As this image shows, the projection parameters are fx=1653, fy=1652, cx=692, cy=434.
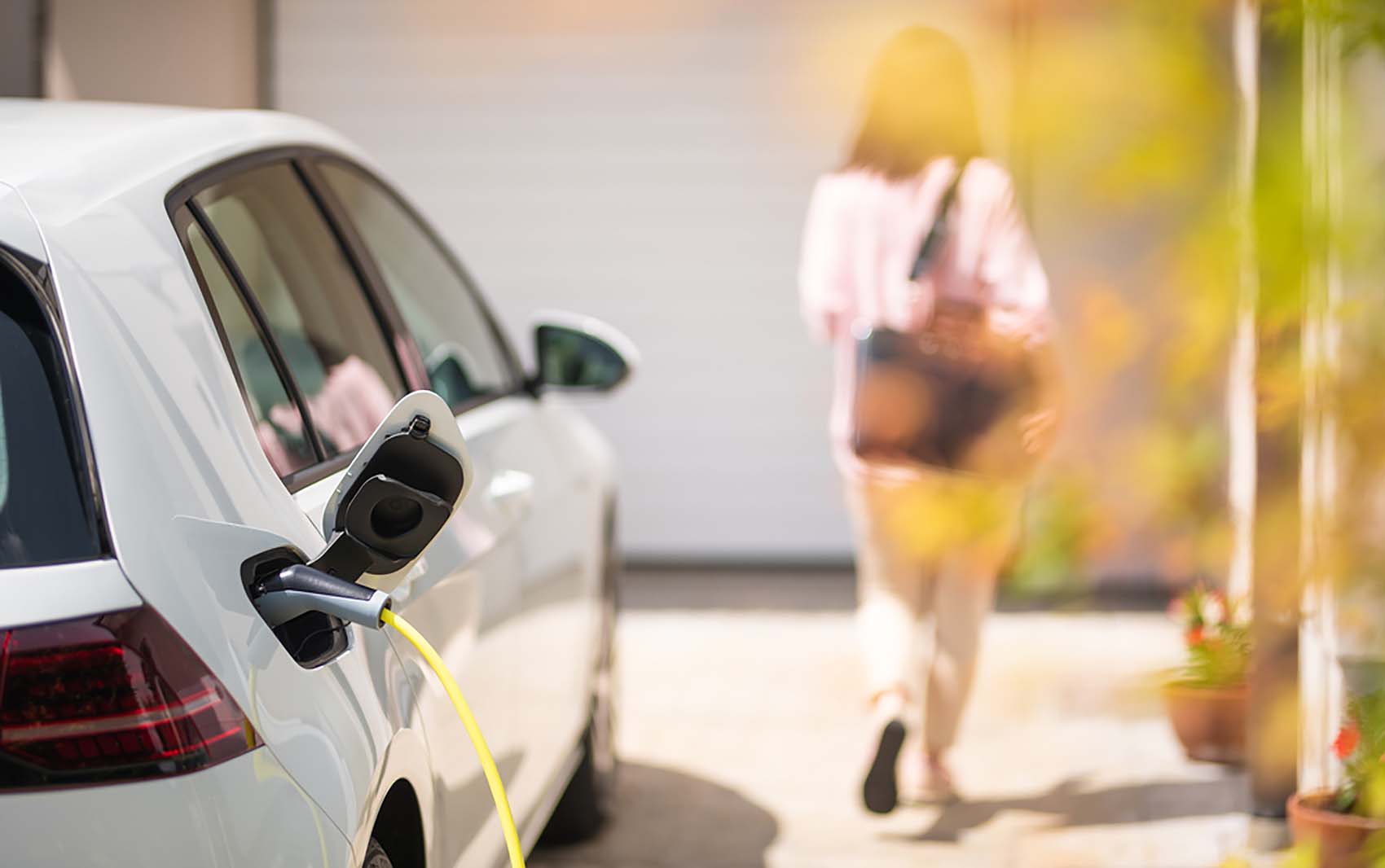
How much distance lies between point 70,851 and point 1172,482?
1.06 m

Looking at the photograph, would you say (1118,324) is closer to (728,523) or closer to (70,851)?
(70,851)

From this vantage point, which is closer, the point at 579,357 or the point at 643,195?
the point at 579,357

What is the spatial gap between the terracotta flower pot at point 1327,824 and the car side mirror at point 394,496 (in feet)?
6.26

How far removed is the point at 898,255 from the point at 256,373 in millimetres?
2412

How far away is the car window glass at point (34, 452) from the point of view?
1.56 meters

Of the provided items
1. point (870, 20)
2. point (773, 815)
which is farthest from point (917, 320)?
point (870, 20)

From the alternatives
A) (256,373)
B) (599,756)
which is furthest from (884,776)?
(256,373)

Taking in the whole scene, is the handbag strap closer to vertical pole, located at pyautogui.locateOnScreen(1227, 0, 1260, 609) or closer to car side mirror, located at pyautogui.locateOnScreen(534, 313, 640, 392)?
car side mirror, located at pyautogui.locateOnScreen(534, 313, 640, 392)

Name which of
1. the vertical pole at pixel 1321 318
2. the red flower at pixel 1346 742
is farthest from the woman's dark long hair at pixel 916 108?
the red flower at pixel 1346 742

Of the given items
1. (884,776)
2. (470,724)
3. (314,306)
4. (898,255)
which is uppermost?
(898,255)

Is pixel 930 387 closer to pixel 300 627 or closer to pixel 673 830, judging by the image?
pixel 673 830

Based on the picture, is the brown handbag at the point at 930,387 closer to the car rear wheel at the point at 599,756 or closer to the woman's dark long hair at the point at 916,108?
the woman's dark long hair at the point at 916,108

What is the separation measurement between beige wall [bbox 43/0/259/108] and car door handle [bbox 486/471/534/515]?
3955mm

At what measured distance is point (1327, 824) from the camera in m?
3.49
